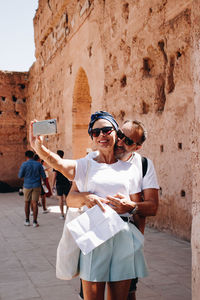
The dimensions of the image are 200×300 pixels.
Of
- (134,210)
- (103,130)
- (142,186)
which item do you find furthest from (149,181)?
(103,130)

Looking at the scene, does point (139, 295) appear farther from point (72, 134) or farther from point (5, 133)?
point (5, 133)

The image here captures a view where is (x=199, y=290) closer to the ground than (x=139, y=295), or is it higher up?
higher up

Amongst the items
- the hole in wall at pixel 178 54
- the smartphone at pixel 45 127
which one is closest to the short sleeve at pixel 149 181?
the smartphone at pixel 45 127

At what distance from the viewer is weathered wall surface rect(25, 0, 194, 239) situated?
5.55 metres

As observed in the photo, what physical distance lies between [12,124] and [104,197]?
16.3m

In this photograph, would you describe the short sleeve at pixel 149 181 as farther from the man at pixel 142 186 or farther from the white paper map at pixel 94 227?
the white paper map at pixel 94 227

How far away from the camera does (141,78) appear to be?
22.4 feet

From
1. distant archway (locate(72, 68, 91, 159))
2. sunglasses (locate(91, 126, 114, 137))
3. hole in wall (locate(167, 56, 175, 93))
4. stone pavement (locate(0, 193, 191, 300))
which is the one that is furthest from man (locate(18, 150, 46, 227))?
sunglasses (locate(91, 126, 114, 137))

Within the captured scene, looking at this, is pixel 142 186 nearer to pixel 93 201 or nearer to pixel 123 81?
pixel 93 201

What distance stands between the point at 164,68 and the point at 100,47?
3.00 m

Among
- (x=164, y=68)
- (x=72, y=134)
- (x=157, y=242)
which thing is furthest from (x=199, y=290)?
(x=72, y=134)

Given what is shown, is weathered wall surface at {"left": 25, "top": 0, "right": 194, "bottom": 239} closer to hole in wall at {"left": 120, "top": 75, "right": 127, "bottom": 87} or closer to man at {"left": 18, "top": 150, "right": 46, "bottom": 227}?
hole in wall at {"left": 120, "top": 75, "right": 127, "bottom": 87}

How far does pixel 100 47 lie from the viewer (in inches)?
346

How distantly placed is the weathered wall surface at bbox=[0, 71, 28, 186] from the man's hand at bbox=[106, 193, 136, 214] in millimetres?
15767
